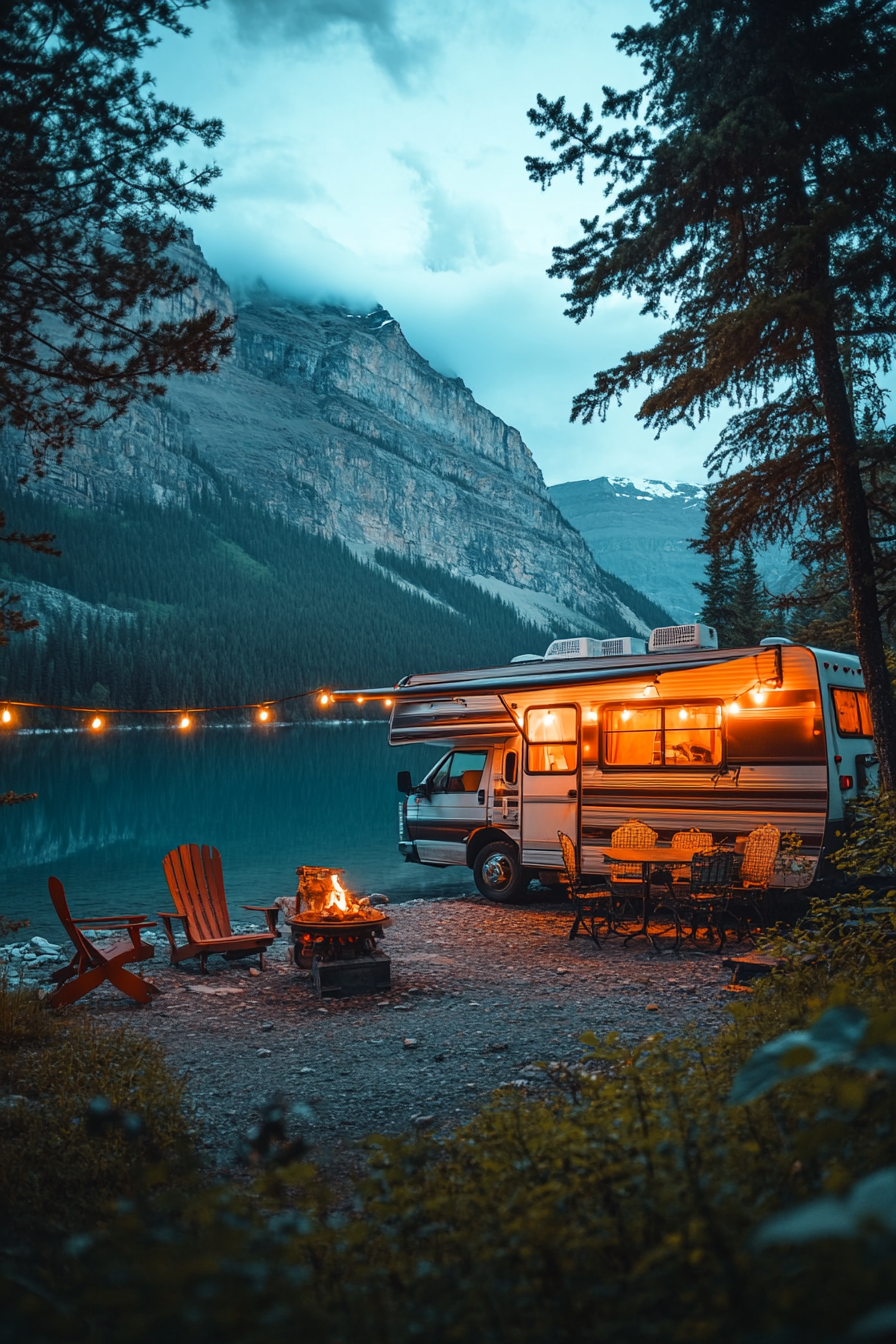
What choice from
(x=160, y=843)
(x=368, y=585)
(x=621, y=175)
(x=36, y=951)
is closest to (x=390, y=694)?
(x=36, y=951)

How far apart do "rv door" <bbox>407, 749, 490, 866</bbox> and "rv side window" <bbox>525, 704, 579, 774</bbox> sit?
3.17 feet

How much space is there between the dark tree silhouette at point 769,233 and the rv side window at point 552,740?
13.8 ft

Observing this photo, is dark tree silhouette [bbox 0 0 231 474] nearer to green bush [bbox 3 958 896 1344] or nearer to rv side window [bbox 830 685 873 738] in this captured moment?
green bush [bbox 3 958 896 1344]

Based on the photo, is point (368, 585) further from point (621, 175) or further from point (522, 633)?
point (621, 175)

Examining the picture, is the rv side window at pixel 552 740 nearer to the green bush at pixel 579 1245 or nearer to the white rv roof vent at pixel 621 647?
the white rv roof vent at pixel 621 647

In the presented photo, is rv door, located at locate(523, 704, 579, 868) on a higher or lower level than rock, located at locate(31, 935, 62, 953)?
higher

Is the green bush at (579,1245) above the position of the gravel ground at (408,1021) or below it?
above

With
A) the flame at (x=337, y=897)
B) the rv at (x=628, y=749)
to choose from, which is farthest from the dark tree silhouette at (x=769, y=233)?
the flame at (x=337, y=897)

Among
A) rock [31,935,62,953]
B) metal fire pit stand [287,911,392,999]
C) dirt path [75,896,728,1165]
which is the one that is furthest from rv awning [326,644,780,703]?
rock [31,935,62,953]

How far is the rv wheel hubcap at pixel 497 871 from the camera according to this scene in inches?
537

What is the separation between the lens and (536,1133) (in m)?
3.65

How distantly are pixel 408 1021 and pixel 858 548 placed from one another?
6.05 metres

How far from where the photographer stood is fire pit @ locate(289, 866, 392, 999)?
855 cm

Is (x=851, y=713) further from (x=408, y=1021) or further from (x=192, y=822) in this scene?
(x=192, y=822)
